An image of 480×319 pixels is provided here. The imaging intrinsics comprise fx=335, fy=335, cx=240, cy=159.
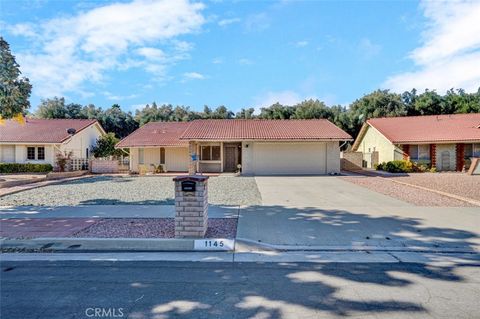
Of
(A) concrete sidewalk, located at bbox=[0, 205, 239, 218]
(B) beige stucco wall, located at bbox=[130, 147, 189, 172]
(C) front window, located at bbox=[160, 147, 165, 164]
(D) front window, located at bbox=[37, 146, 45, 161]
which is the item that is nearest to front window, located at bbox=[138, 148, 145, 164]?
(B) beige stucco wall, located at bbox=[130, 147, 189, 172]

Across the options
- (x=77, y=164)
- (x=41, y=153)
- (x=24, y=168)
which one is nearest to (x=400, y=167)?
(x=77, y=164)

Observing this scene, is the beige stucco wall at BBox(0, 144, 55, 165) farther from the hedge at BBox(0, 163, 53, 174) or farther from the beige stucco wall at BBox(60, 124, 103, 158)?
the hedge at BBox(0, 163, 53, 174)

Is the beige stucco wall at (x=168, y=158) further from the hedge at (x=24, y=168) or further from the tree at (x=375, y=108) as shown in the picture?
the tree at (x=375, y=108)

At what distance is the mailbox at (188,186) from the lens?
6.80m

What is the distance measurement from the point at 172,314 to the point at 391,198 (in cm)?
1065

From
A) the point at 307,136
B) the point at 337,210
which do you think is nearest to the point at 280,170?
the point at 307,136

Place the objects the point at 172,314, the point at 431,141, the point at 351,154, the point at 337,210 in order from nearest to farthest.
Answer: the point at 172,314 < the point at 337,210 < the point at 431,141 < the point at 351,154

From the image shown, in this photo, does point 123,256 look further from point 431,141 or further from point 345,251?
point 431,141

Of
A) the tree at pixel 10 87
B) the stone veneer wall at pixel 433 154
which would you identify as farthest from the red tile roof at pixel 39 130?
the stone veneer wall at pixel 433 154

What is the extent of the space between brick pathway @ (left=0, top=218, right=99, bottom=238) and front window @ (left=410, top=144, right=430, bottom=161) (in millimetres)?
26639

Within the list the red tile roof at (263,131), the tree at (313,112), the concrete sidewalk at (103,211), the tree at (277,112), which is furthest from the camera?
the tree at (277,112)

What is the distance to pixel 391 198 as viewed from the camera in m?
12.3

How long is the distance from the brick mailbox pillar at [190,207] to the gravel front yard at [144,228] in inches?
12.2

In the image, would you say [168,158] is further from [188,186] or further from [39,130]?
[188,186]
